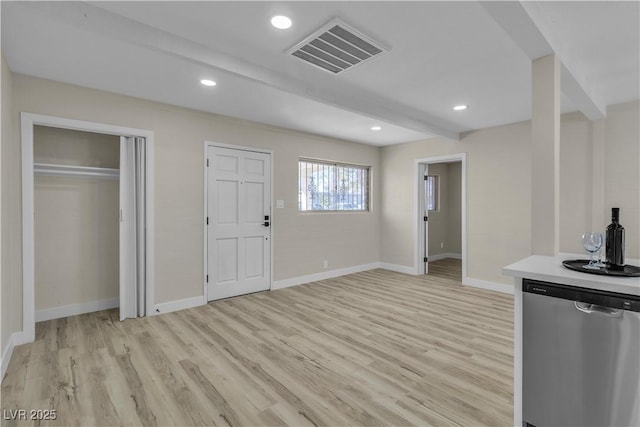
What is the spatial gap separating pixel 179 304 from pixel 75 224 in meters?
1.50

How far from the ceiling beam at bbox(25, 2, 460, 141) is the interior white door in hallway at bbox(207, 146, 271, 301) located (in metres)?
1.74

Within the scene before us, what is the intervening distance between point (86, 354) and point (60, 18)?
2520 mm

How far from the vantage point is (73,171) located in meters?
3.57

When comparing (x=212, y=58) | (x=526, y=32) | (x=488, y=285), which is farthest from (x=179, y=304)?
(x=488, y=285)

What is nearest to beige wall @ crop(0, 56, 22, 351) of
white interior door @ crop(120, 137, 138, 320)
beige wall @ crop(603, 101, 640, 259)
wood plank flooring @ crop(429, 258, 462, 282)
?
white interior door @ crop(120, 137, 138, 320)

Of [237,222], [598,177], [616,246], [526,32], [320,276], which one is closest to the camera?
[616,246]

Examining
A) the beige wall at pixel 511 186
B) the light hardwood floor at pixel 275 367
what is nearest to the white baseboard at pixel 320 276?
the beige wall at pixel 511 186

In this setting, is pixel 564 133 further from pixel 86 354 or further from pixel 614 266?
pixel 86 354

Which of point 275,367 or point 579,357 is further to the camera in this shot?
point 275,367

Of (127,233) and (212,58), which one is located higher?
(212,58)

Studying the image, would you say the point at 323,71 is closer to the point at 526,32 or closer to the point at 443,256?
the point at 526,32

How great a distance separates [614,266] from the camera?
5.29 feet

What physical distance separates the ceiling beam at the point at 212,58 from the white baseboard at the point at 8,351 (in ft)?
7.99

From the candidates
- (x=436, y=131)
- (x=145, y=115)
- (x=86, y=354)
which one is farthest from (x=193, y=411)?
(x=436, y=131)
